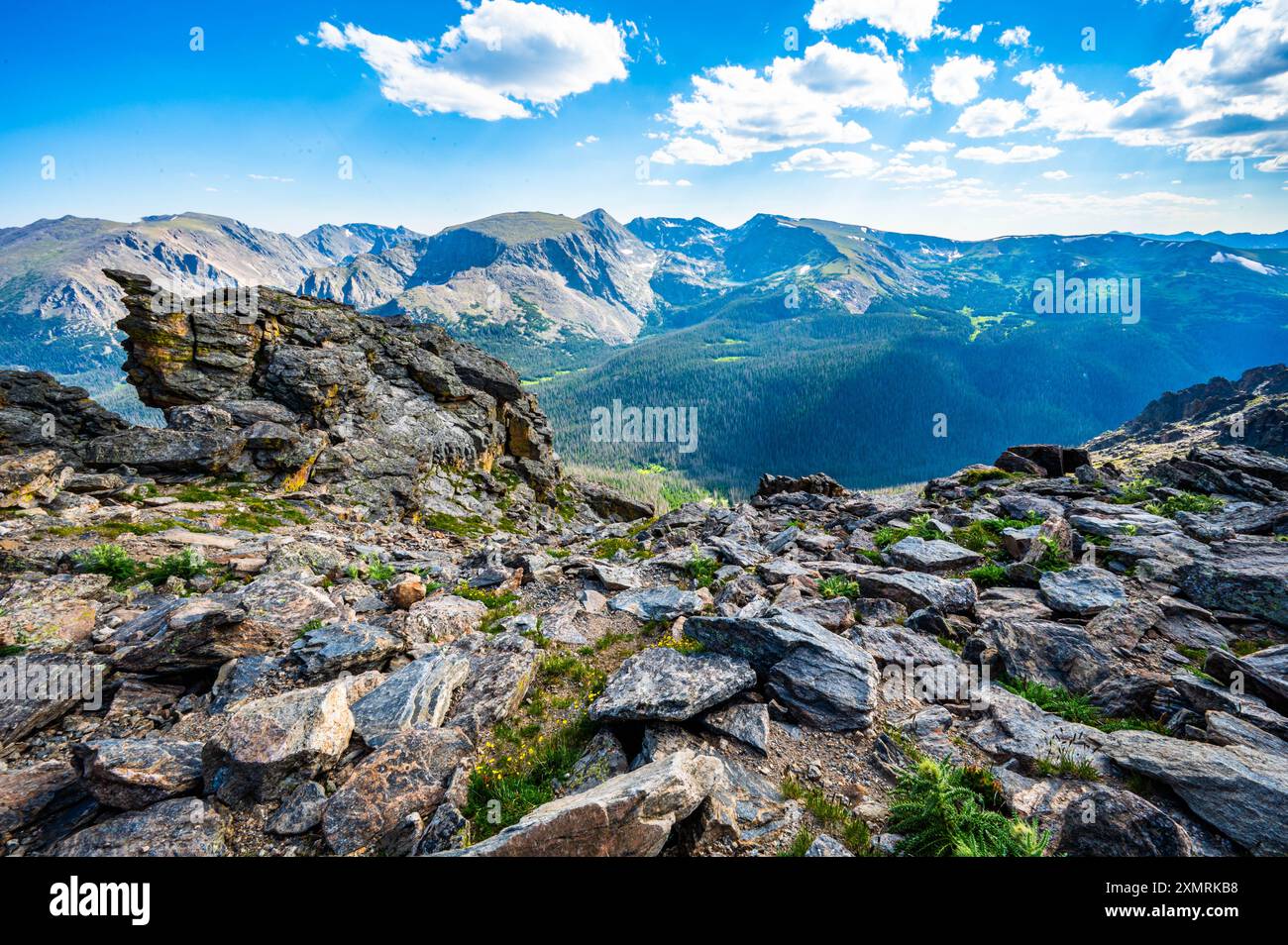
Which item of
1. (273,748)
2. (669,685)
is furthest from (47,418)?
(669,685)

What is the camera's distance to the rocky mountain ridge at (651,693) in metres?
6.55

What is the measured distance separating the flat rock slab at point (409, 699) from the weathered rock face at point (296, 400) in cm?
2755

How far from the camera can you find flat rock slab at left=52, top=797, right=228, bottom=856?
20.1 ft

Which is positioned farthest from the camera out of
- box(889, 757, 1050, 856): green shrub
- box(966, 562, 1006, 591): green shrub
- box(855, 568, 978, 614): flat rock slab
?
box(966, 562, 1006, 591): green shrub

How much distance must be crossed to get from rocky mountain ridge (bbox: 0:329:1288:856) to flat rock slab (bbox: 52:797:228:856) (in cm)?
3

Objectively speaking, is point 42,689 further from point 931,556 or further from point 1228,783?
point 931,556

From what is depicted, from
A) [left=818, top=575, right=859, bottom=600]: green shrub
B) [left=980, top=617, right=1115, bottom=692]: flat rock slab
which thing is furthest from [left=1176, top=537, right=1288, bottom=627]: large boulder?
[left=818, top=575, right=859, bottom=600]: green shrub

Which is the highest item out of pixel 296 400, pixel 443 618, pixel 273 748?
pixel 296 400

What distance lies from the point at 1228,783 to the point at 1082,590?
8870 millimetres

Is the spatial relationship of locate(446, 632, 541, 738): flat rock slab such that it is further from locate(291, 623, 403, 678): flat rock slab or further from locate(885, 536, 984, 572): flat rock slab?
locate(885, 536, 984, 572): flat rock slab

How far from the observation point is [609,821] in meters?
5.99

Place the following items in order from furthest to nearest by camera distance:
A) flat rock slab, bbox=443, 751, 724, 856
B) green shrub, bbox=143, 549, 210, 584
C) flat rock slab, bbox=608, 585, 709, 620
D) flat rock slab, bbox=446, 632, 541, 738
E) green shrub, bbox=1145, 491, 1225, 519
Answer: green shrub, bbox=1145, 491, 1225, 519 < green shrub, bbox=143, 549, 210, 584 < flat rock slab, bbox=608, 585, 709, 620 < flat rock slab, bbox=446, 632, 541, 738 < flat rock slab, bbox=443, 751, 724, 856

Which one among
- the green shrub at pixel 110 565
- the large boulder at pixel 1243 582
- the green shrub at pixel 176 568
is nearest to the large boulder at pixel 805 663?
the large boulder at pixel 1243 582
